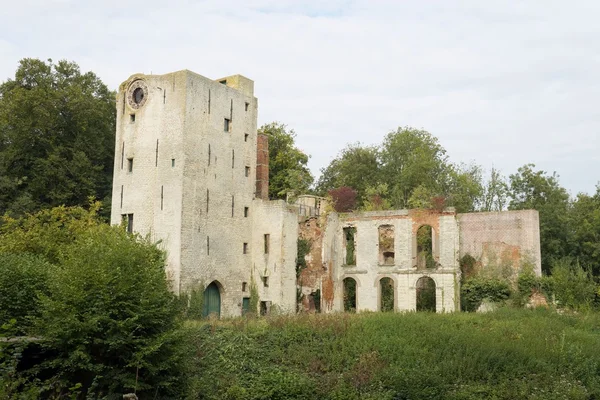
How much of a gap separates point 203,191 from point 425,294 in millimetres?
11801

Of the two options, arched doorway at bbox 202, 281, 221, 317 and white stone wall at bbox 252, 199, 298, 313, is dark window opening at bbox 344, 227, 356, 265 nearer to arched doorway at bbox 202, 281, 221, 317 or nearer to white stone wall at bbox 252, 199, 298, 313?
white stone wall at bbox 252, 199, 298, 313

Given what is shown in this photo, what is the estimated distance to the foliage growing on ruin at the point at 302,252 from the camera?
98.2ft

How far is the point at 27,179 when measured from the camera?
32156mm

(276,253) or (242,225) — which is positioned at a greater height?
(242,225)

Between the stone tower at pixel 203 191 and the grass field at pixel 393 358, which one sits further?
the stone tower at pixel 203 191

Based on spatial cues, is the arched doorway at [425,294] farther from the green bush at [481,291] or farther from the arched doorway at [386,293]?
the green bush at [481,291]

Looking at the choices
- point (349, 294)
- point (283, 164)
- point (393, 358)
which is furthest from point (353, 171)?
point (393, 358)

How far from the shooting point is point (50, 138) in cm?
3275

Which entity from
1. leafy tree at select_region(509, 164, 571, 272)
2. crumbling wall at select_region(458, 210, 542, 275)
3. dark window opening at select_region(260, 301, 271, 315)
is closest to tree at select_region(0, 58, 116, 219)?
dark window opening at select_region(260, 301, 271, 315)

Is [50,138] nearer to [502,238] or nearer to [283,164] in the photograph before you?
[283,164]

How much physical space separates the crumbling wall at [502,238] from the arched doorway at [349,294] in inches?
239

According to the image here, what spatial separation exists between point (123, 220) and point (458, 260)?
14790 mm

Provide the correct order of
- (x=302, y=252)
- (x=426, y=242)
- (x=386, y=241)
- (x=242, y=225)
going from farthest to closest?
(x=426, y=242)
(x=386, y=241)
(x=302, y=252)
(x=242, y=225)

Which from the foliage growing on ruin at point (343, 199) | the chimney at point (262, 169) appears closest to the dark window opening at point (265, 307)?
the chimney at point (262, 169)
